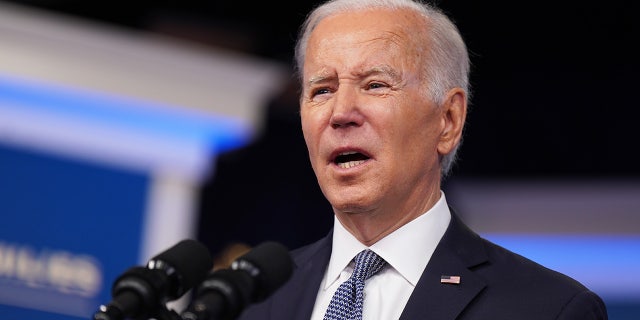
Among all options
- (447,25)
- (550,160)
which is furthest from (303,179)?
(447,25)

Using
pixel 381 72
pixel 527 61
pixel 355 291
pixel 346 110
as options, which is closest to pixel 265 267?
pixel 355 291

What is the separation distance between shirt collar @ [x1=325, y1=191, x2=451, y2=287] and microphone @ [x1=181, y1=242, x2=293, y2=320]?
445 mm

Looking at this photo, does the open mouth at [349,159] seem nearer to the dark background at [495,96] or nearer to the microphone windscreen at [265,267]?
the microphone windscreen at [265,267]

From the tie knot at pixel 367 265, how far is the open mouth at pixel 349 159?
0.62ft

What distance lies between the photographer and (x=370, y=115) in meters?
2.16

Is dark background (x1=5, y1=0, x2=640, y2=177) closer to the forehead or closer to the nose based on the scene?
the forehead

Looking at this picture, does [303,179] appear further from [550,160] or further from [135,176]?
[550,160]

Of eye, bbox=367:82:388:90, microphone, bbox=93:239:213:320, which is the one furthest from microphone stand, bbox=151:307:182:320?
eye, bbox=367:82:388:90

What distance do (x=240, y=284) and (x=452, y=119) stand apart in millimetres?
912

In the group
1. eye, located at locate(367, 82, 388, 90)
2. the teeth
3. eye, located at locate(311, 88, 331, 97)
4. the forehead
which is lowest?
the teeth

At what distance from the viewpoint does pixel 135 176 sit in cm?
414

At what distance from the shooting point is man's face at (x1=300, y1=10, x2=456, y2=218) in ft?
7.06

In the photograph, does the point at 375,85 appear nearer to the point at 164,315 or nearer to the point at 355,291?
the point at 355,291

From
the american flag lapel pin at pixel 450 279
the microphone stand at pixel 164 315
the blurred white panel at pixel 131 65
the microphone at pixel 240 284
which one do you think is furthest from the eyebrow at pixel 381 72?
the blurred white panel at pixel 131 65
